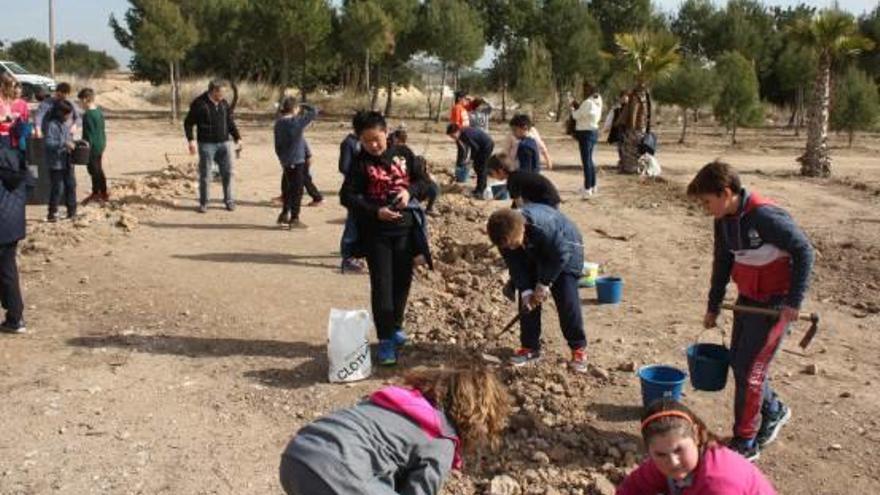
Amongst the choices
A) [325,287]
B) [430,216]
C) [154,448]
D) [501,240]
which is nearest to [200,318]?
[325,287]

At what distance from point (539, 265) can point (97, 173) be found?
841 centimetres

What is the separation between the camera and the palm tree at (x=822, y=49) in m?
16.4

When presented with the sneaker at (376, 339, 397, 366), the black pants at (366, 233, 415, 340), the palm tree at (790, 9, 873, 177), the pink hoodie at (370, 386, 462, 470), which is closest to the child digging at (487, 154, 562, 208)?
the black pants at (366, 233, 415, 340)

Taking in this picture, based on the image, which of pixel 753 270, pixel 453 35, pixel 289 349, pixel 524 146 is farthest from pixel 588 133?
pixel 453 35

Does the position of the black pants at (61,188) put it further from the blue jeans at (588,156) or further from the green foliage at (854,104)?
the green foliage at (854,104)

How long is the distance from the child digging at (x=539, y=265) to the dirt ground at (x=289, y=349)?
197 millimetres

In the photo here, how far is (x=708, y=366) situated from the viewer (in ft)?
16.7

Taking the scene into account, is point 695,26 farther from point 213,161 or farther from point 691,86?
point 213,161

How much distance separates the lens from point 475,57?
33219 mm

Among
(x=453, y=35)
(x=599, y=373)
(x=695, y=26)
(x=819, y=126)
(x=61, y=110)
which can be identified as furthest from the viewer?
(x=695, y=26)

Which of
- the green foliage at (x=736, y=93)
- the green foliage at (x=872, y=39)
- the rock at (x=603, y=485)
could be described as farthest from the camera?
the green foliage at (x=872, y=39)

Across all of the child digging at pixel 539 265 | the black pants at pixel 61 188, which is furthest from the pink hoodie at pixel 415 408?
the black pants at pixel 61 188

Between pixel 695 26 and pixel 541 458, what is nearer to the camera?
pixel 541 458

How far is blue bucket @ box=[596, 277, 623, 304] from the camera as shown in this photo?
7.93 meters
